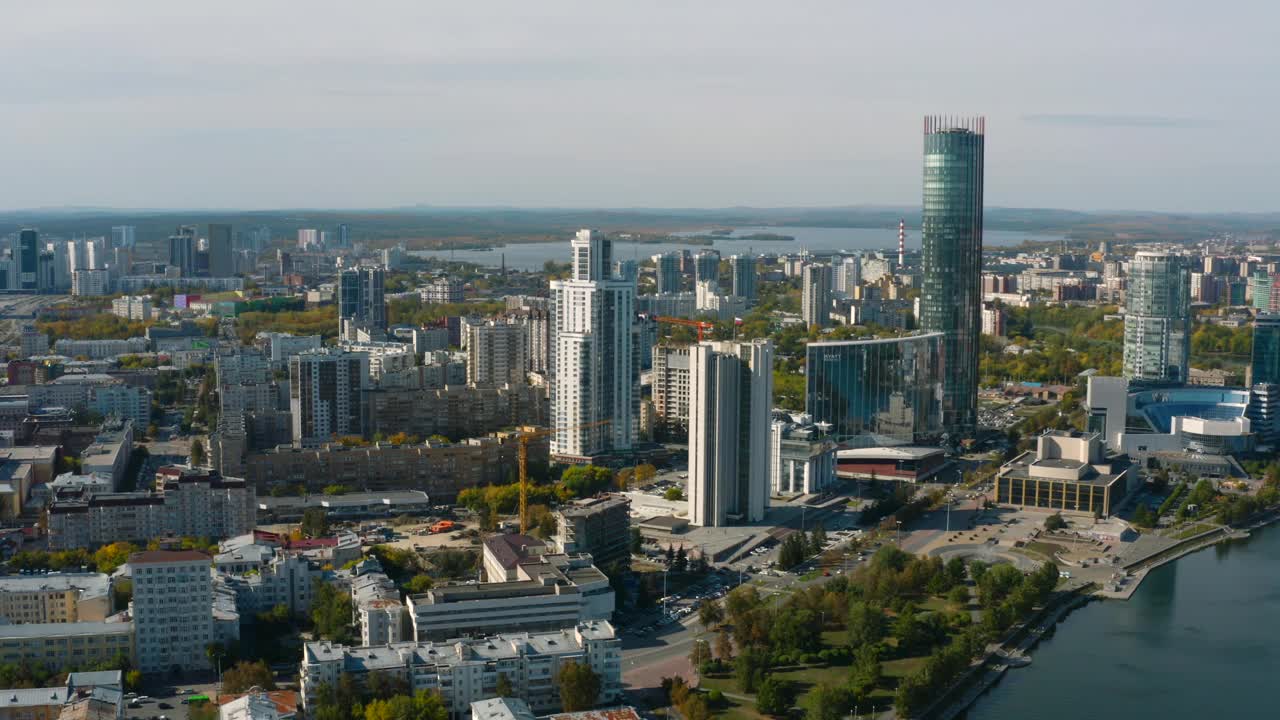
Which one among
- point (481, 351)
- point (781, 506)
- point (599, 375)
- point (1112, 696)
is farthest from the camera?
point (481, 351)

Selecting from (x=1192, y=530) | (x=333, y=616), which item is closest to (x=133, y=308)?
(x=333, y=616)

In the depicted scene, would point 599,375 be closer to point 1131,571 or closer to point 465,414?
point 465,414

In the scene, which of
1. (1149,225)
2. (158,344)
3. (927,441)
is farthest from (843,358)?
(1149,225)

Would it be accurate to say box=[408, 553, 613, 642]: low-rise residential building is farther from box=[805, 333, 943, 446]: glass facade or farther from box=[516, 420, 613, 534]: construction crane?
box=[805, 333, 943, 446]: glass facade

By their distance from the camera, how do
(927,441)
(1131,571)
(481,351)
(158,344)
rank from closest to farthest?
(1131,571)
(927,441)
(481,351)
(158,344)

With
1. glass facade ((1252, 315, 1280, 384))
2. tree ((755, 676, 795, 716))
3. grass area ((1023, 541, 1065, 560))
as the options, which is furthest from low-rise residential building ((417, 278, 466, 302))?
tree ((755, 676, 795, 716))

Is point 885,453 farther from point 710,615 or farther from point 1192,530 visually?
point 710,615
